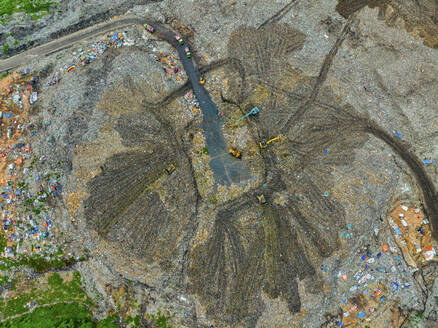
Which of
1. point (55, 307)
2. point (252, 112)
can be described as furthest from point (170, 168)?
point (55, 307)

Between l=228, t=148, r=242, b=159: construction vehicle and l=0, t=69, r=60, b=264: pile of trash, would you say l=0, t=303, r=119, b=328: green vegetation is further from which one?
l=228, t=148, r=242, b=159: construction vehicle

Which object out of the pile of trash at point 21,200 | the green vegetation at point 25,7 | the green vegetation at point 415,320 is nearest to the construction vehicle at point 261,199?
the green vegetation at point 415,320

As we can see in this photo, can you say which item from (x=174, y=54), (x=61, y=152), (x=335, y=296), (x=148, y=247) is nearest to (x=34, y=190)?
(x=61, y=152)

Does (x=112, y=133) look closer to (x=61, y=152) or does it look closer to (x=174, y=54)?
(x=61, y=152)

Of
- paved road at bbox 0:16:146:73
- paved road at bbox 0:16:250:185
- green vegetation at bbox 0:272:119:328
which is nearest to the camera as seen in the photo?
green vegetation at bbox 0:272:119:328

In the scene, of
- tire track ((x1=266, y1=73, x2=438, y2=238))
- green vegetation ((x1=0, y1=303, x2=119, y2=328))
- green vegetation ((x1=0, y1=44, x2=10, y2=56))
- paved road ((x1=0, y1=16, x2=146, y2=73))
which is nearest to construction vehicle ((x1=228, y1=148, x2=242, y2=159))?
tire track ((x1=266, y1=73, x2=438, y2=238))
